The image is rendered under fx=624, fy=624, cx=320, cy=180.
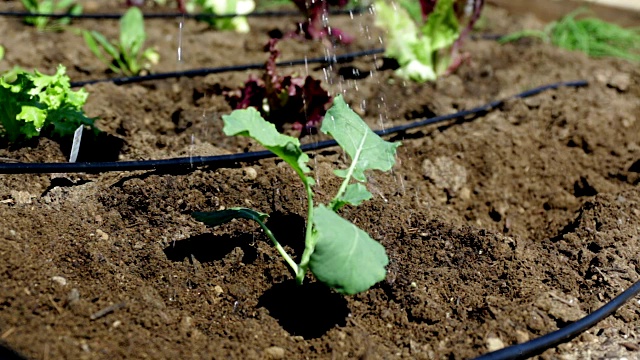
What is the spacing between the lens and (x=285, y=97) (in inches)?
114

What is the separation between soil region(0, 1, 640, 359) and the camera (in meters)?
1.74

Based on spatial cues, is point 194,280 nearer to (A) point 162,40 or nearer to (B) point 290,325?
(B) point 290,325

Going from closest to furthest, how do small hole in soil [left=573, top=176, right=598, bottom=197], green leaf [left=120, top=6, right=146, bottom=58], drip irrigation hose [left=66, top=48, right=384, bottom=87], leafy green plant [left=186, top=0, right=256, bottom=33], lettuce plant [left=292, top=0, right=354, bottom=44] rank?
small hole in soil [left=573, top=176, right=598, bottom=197] → drip irrigation hose [left=66, top=48, right=384, bottom=87] → green leaf [left=120, top=6, right=146, bottom=58] → lettuce plant [left=292, top=0, right=354, bottom=44] → leafy green plant [left=186, top=0, right=256, bottom=33]

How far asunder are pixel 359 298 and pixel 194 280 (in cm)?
51

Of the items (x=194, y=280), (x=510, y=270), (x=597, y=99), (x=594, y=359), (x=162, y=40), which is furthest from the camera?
(x=162, y=40)

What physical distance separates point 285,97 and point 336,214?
131 cm

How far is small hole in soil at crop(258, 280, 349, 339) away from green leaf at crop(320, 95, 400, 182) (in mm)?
373

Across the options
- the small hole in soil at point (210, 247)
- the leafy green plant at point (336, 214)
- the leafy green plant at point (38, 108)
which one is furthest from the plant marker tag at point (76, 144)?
the leafy green plant at point (336, 214)

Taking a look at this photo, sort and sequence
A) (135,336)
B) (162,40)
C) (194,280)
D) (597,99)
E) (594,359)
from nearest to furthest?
(135,336), (594,359), (194,280), (597,99), (162,40)

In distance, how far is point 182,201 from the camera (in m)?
2.16

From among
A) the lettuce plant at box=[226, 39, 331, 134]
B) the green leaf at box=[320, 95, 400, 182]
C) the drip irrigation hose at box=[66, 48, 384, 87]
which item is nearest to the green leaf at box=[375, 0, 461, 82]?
the drip irrigation hose at box=[66, 48, 384, 87]

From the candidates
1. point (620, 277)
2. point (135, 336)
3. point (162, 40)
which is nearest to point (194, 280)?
point (135, 336)

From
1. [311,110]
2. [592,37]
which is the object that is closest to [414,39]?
[311,110]

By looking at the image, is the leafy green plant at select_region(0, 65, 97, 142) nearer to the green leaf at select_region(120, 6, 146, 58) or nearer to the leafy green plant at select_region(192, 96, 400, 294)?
the leafy green plant at select_region(192, 96, 400, 294)
